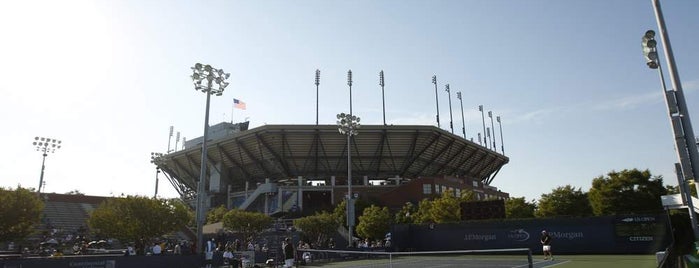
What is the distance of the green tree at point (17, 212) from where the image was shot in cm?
2980

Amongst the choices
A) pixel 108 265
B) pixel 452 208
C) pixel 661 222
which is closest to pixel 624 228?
pixel 661 222

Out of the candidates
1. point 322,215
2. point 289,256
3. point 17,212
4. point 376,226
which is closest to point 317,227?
point 322,215

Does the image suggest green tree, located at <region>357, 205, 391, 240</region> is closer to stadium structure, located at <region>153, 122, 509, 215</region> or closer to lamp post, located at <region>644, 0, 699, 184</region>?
stadium structure, located at <region>153, 122, 509, 215</region>

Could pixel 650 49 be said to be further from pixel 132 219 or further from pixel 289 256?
pixel 132 219

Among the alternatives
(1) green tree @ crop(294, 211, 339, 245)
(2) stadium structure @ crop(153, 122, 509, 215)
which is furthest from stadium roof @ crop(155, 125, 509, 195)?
(1) green tree @ crop(294, 211, 339, 245)

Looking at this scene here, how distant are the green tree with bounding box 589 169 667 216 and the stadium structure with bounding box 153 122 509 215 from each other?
30.9 meters

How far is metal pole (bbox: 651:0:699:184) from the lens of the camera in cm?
990

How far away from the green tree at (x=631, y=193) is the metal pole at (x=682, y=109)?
1487 inches

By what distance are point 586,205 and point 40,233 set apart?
2098 inches

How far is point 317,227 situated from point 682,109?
123 feet

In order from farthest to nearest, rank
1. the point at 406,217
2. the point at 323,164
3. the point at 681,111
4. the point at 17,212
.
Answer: the point at 323,164
the point at 406,217
the point at 17,212
the point at 681,111

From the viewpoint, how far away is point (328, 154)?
79.5m

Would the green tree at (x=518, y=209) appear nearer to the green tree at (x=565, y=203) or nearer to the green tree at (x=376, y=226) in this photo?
the green tree at (x=565, y=203)

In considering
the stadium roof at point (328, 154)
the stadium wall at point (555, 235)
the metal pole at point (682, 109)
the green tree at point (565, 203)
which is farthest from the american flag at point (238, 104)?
the metal pole at point (682, 109)
